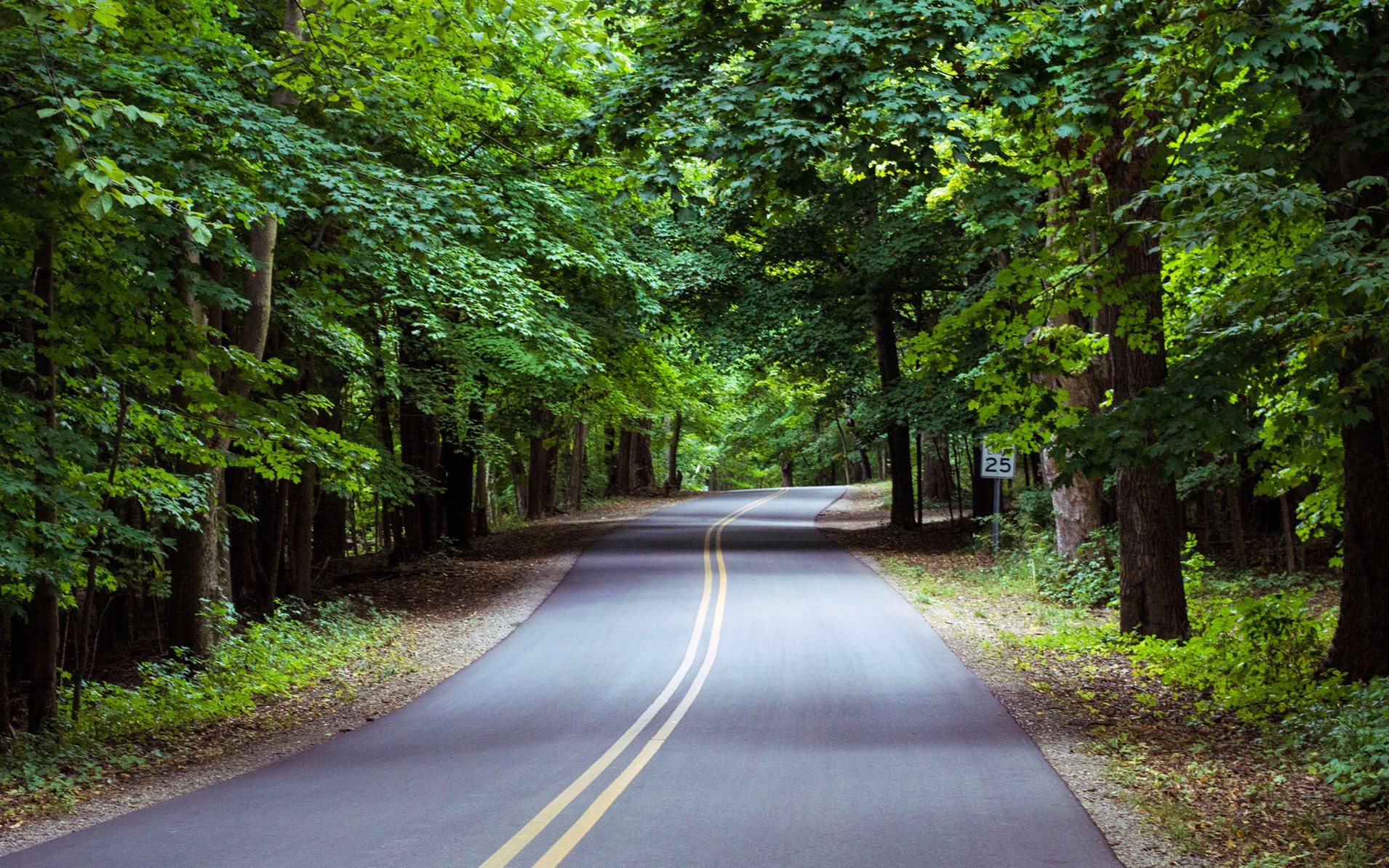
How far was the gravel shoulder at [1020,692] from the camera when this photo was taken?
595cm

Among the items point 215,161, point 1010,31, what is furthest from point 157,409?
point 1010,31

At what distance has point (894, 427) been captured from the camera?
92.3ft

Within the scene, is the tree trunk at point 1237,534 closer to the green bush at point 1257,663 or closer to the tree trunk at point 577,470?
the green bush at point 1257,663

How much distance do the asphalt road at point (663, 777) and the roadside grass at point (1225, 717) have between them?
29.0 inches

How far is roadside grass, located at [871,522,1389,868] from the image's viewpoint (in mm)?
6102

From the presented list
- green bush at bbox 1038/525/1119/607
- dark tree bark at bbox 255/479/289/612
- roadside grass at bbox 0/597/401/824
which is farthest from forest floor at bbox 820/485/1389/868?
dark tree bark at bbox 255/479/289/612

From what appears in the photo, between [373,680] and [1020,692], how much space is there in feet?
23.8

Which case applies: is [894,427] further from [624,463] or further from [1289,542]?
[624,463]

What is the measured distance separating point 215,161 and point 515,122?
32.5 feet

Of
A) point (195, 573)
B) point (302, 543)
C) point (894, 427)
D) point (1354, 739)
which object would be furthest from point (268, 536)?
point (1354, 739)

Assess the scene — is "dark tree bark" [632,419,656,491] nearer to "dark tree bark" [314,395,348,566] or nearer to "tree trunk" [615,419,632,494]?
"tree trunk" [615,419,632,494]

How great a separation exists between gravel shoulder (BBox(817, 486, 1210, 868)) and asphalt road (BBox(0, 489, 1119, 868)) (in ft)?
0.59

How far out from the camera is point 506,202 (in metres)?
18.7

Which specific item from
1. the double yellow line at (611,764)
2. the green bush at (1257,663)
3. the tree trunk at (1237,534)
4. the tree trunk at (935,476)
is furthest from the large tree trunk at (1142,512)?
the tree trunk at (935,476)
